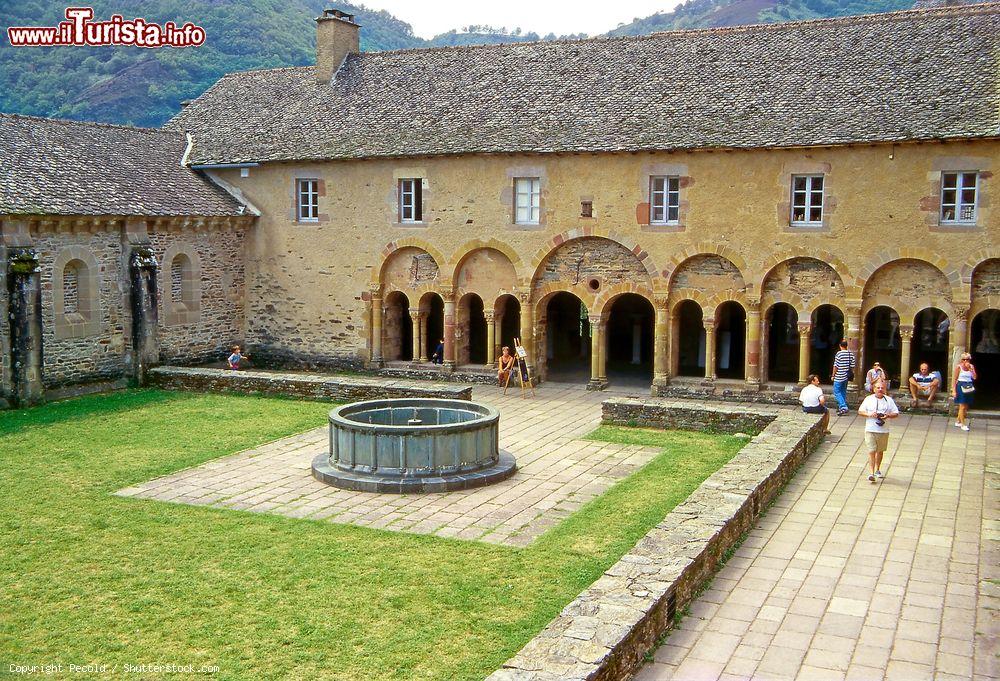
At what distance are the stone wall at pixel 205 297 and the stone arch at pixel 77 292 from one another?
203 centimetres

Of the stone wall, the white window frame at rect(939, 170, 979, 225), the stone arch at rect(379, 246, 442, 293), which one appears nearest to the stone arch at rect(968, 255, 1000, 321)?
the white window frame at rect(939, 170, 979, 225)

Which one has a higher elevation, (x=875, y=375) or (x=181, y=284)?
(x=181, y=284)

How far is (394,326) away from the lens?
93.1ft

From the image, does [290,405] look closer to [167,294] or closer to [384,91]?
[167,294]

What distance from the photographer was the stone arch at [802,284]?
2305 cm

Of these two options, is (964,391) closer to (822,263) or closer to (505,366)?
(822,263)

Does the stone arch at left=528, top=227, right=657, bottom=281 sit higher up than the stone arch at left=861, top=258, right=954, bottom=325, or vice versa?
the stone arch at left=528, top=227, right=657, bottom=281

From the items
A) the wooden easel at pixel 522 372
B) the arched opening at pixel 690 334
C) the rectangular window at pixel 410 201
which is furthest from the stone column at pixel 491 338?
the arched opening at pixel 690 334

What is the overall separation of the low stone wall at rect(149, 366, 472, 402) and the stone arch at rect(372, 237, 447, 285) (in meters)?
4.68

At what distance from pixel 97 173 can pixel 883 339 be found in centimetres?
2214

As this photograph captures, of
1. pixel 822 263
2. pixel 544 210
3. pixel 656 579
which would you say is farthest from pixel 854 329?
pixel 656 579

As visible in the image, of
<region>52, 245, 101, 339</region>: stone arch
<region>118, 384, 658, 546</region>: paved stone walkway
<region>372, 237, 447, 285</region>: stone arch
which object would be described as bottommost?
<region>118, 384, 658, 546</region>: paved stone walkway

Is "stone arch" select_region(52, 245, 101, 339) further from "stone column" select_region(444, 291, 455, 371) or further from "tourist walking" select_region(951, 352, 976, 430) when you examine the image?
"tourist walking" select_region(951, 352, 976, 430)

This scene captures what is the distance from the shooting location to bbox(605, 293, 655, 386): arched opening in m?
29.2
